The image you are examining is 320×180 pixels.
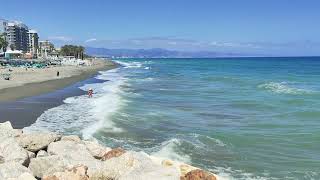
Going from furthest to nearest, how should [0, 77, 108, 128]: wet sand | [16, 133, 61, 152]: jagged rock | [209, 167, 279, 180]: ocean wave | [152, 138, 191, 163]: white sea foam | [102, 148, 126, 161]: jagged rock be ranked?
1. [0, 77, 108, 128]: wet sand
2. [152, 138, 191, 163]: white sea foam
3. [209, 167, 279, 180]: ocean wave
4. [16, 133, 61, 152]: jagged rock
5. [102, 148, 126, 161]: jagged rock

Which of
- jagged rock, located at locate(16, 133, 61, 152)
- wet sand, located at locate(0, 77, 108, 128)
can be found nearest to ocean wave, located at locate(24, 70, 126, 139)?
wet sand, located at locate(0, 77, 108, 128)

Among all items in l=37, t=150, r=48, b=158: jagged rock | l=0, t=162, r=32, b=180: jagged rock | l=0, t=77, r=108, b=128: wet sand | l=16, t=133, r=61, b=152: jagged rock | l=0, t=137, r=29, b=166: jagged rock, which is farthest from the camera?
l=0, t=77, r=108, b=128: wet sand

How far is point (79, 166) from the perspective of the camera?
913cm

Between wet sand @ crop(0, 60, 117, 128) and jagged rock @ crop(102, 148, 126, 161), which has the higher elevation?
jagged rock @ crop(102, 148, 126, 161)

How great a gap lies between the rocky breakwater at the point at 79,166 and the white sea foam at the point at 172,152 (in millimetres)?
3501

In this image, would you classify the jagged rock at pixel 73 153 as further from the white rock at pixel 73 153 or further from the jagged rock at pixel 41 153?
the jagged rock at pixel 41 153

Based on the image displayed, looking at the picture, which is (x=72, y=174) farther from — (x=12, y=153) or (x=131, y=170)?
(x=12, y=153)

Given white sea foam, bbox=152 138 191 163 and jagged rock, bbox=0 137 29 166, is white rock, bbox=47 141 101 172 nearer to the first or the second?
jagged rock, bbox=0 137 29 166

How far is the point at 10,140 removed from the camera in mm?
10758

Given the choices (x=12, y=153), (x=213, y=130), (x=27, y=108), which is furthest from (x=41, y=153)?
(x=27, y=108)

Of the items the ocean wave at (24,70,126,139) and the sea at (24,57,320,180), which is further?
the ocean wave at (24,70,126,139)

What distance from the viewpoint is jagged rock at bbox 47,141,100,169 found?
9.76m

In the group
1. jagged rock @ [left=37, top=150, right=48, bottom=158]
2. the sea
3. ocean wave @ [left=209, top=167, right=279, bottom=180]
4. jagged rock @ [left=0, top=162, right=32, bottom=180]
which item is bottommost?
the sea

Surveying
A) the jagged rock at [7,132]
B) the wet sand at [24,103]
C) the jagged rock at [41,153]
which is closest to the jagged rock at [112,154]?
the jagged rock at [41,153]
